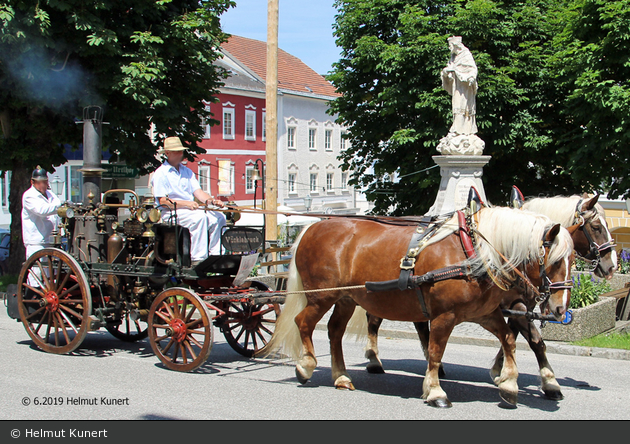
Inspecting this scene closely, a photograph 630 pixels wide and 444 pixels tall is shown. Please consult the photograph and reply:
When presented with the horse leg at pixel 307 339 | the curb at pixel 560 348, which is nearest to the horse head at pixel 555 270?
the horse leg at pixel 307 339

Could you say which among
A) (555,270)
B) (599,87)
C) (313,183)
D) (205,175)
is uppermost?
(599,87)

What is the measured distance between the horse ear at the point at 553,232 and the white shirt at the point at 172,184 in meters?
4.00

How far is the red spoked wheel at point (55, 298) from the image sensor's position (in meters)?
7.31

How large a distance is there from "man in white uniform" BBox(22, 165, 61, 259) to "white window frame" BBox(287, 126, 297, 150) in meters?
34.4

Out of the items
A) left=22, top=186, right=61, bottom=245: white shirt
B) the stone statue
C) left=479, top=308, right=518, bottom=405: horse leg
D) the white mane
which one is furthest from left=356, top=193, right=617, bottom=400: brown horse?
the stone statue

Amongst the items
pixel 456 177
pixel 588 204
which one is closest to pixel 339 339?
pixel 588 204

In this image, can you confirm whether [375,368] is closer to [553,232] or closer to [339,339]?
[339,339]

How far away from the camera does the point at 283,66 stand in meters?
44.0

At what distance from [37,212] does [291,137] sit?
35.2 metres

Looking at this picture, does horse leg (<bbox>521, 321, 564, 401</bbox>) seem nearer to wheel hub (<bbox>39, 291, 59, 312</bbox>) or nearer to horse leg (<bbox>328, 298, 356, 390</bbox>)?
horse leg (<bbox>328, 298, 356, 390</bbox>)

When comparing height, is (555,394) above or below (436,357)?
below

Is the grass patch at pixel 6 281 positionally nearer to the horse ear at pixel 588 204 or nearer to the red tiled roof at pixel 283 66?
the horse ear at pixel 588 204

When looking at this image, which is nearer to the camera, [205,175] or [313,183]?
[205,175]

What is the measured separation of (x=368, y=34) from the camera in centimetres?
2034
